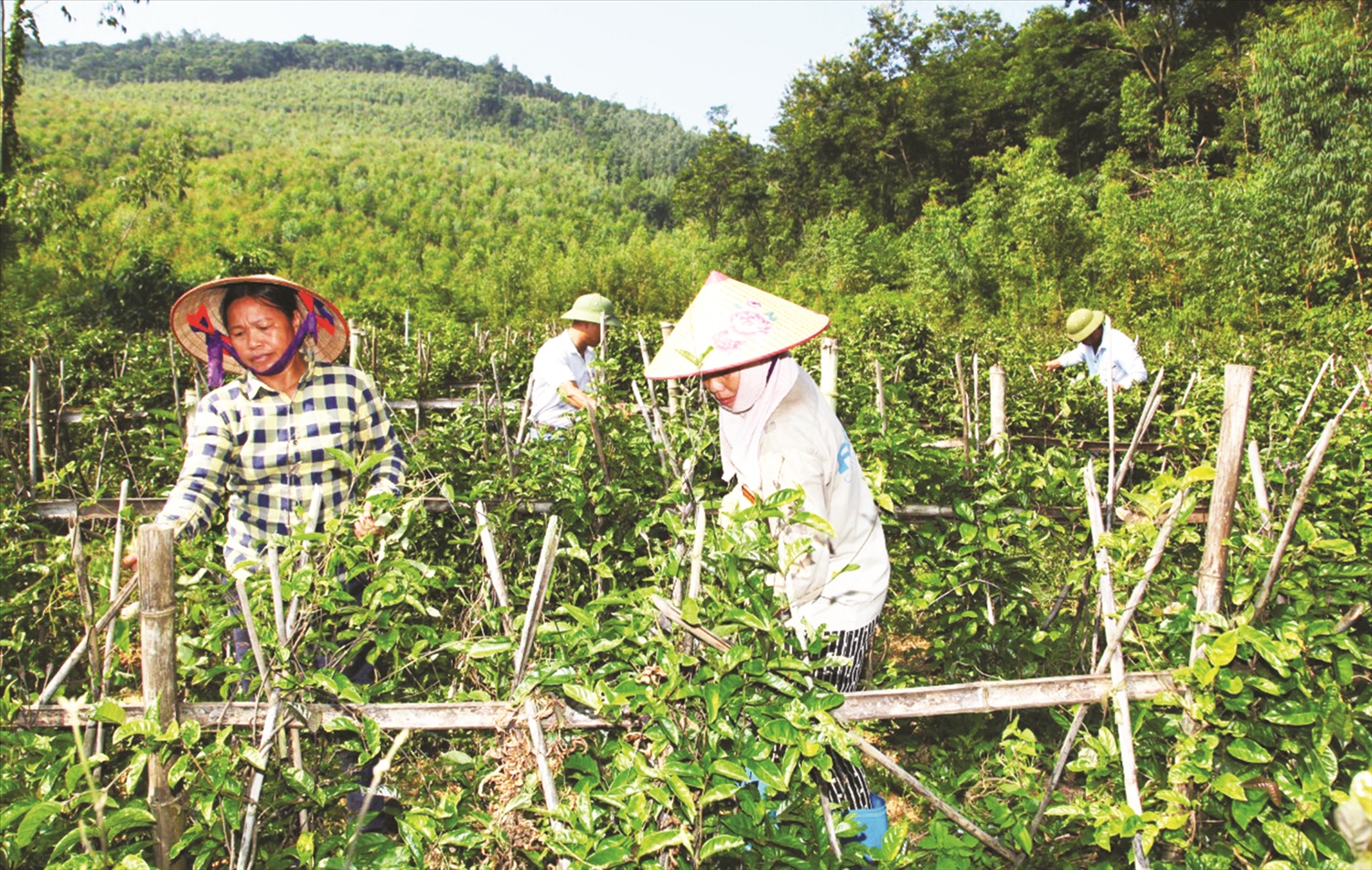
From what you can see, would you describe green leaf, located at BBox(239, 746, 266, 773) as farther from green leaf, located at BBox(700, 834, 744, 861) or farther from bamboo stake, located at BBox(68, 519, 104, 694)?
green leaf, located at BBox(700, 834, 744, 861)

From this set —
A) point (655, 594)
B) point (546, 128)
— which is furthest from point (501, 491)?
point (546, 128)

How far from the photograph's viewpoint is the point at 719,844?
137cm

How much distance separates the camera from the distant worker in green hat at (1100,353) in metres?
5.00

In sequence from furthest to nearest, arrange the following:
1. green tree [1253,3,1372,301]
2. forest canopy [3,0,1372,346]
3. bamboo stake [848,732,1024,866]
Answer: forest canopy [3,0,1372,346] → green tree [1253,3,1372,301] → bamboo stake [848,732,1024,866]

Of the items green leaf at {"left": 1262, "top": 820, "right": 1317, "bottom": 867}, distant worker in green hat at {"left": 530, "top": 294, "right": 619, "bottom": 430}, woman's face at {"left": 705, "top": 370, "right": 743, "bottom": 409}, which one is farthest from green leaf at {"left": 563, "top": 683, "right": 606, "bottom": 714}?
distant worker in green hat at {"left": 530, "top": 294, "right": 619, "bottom": 430}

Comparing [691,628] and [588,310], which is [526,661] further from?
[588,310]

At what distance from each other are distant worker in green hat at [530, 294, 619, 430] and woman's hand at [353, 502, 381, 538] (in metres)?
2.12

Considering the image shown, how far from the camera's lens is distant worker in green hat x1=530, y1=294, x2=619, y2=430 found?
4098 mm

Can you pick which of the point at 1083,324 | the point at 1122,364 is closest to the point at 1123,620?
the point at 1122,364

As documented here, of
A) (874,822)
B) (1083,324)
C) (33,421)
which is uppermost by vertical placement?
(1083,324)

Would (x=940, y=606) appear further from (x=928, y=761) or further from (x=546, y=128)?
(x=546, y=128)

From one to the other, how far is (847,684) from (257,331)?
1801 mm

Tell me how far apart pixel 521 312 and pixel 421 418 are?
52.0ft

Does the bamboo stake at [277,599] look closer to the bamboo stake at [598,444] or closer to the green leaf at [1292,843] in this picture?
the bamboo stake at [598,444]
